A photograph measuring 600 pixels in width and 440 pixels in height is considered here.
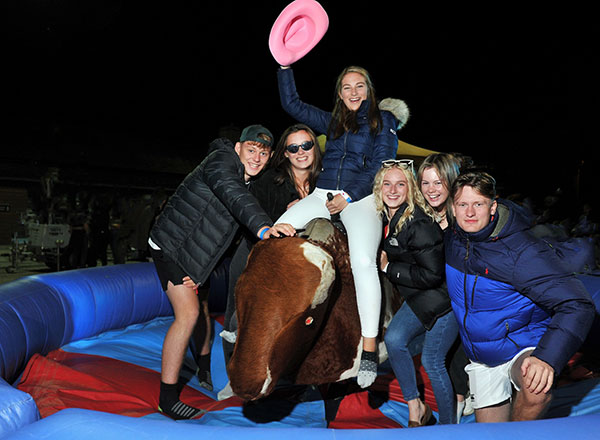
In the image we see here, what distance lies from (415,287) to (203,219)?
1398 millimetres

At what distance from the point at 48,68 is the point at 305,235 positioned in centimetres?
2214

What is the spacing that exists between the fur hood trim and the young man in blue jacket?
3.47 feet

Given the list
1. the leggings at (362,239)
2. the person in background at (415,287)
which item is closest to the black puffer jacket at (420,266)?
the person in background at (415,287)

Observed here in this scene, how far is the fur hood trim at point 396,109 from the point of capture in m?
3.32

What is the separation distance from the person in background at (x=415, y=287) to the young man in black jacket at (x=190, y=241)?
950 mm

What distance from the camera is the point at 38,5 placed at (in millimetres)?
15523

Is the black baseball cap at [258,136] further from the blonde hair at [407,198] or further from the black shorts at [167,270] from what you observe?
the black shorts at [167,270]

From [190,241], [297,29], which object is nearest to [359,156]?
[297,29]

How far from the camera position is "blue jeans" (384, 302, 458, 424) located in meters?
2.76

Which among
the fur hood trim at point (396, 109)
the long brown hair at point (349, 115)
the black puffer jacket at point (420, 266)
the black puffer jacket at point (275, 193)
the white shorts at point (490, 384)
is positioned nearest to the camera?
the white shorts at point (490, 384)

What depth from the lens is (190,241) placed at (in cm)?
301

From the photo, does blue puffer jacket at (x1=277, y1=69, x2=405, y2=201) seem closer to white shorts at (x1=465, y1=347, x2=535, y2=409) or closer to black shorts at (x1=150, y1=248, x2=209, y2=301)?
black shorts at (x1=150, y1=248, x2=209, y2=301)

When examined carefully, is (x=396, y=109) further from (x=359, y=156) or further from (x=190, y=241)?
(x=190, y=241)

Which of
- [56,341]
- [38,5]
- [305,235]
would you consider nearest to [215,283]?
[56,341]
